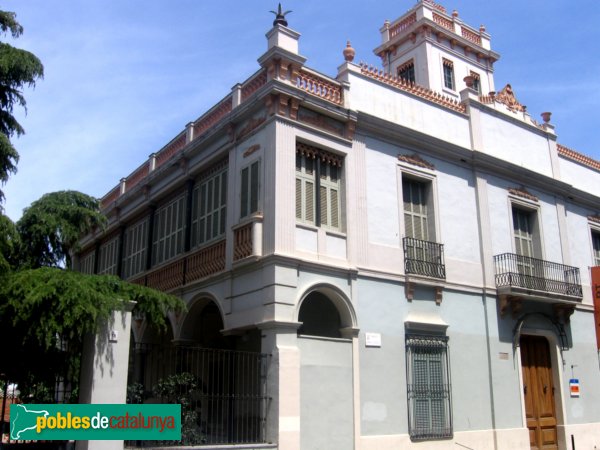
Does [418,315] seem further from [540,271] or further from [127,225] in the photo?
[127,225]

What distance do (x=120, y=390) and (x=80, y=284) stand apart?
1865 millimetres

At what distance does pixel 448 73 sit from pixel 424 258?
1142 centimetres

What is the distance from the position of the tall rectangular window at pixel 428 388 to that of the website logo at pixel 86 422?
6.16 m

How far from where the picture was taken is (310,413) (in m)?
12.7

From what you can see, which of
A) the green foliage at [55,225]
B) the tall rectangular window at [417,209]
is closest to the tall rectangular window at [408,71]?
the tall rectangular window at [417,209]

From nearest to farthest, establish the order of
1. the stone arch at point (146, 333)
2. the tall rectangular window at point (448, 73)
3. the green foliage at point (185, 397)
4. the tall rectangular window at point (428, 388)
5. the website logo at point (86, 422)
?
the website logo at point (86, 422) < the green foliage at point (185, 397) < the tall rectangular window at point (428, 388) < the stone arch at point (146, 333) < the tall rectangular window at point (448, 73)

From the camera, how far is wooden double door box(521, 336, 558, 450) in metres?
17.0

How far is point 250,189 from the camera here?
14.5 m

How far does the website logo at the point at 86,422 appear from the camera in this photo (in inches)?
373

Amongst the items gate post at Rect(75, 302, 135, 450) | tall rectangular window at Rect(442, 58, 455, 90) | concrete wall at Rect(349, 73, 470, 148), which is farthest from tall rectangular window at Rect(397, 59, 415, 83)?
gate post at Rect(75, 302, 135, 450)

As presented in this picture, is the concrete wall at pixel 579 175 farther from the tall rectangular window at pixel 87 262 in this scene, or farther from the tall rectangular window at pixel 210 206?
the tall rectangular window at pixel 87 262

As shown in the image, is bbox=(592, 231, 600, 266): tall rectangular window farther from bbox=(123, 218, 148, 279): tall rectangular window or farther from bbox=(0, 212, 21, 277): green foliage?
bbox=(0, 212, 21, 277): green foliage

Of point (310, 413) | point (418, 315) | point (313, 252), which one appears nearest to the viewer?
point (310, 413)

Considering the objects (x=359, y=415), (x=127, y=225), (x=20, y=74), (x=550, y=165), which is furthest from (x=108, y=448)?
(x=550, y=165)
